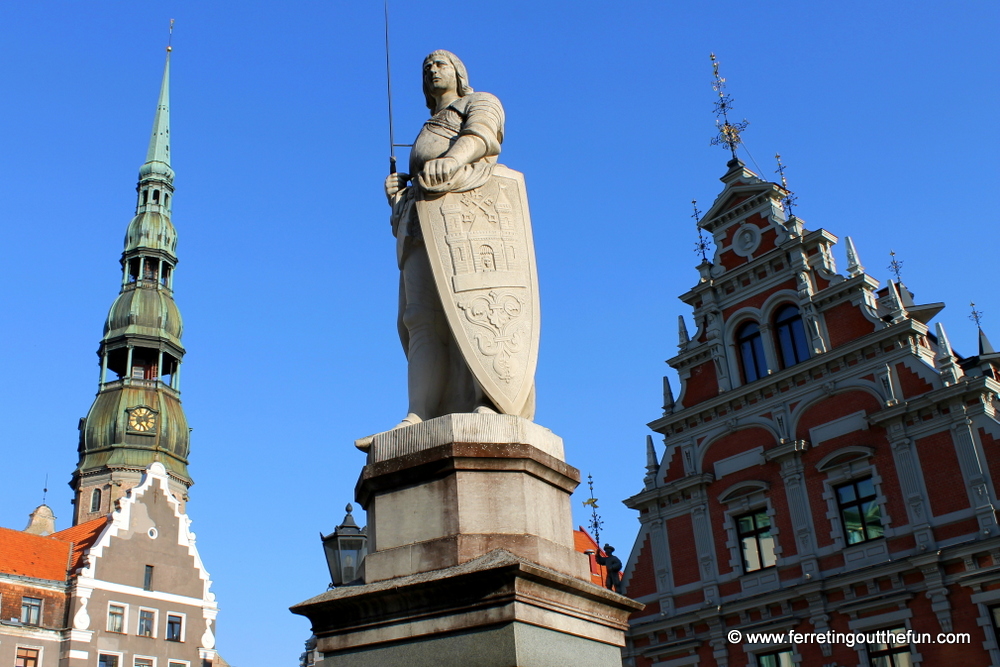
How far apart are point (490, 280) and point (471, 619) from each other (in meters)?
2.15

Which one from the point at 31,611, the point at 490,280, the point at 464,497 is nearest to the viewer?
the point at 464,497

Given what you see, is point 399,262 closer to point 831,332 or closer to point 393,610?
point 393,610

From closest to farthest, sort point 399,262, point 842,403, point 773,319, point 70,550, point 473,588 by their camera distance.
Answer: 1. point 473,588
2. point 399,262
3. point 842,403
4. point 773,319
5. point 70,550

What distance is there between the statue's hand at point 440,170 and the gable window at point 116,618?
101 feet

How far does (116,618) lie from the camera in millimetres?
31391

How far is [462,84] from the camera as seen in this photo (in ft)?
21.4

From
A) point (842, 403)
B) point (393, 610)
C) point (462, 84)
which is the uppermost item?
point (842, 403)

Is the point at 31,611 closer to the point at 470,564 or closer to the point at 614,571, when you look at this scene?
the point at 614,571

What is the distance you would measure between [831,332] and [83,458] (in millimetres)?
54245

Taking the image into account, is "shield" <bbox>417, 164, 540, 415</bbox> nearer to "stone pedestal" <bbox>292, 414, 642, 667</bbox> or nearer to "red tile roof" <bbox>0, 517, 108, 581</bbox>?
"stone pedestal" <bbox>292, 414, 642, 667</bbox>

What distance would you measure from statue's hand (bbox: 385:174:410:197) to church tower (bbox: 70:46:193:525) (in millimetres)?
56010

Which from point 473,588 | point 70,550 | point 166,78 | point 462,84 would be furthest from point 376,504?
point 166,78

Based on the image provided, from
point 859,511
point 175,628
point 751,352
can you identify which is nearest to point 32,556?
point 175,628

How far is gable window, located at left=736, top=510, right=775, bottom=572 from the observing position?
21.0m
